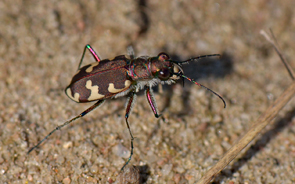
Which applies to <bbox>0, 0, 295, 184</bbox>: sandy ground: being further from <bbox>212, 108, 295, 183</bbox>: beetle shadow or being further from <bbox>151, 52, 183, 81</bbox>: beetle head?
<bbox>151, 52, 183, 81</bbox>: beetle head

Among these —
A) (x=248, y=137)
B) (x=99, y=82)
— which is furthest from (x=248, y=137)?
(x=99, y=82)

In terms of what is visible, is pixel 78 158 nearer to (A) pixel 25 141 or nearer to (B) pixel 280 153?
(A) pixel 25 141

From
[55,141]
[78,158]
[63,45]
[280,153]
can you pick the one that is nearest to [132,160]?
[78,158]

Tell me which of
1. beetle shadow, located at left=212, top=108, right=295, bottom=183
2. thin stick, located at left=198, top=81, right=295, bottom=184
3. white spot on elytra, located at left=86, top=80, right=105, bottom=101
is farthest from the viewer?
white spot on elytra, located at left=86, top=80, right=105, bottom=101

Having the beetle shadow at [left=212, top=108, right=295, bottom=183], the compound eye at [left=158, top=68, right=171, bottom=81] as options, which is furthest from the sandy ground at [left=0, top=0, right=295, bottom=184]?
the compound eye at [left=158, top=68, right=171, bottom=81]

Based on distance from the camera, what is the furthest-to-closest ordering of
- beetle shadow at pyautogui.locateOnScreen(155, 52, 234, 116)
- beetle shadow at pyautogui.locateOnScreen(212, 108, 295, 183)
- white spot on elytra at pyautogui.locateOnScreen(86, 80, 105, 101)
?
beetle shadow at pyautogui.locateOnScreen(155, 52, 234, 116) < white spot on elytra at pyautogui.locateOnScreen(86, 80, 105, 101) < beetle shadow at pyautogui.locateOnScreen(212, 108, 295, 183)

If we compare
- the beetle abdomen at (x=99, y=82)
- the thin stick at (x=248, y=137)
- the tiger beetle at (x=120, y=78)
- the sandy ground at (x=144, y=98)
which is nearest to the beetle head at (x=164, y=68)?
the tiger beetle at (x=120, y=78)
